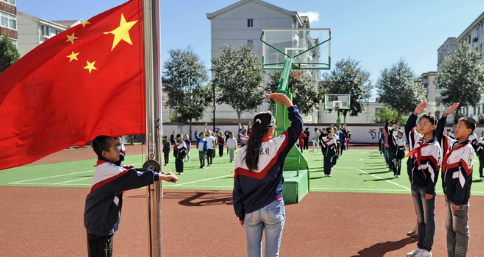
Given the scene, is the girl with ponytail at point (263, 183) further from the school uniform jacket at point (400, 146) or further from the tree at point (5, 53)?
the tree at point (5, 53)

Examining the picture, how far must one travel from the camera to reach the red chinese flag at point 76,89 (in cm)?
437

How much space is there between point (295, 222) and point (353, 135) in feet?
137

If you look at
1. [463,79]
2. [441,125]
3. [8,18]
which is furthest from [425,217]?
[463,79]

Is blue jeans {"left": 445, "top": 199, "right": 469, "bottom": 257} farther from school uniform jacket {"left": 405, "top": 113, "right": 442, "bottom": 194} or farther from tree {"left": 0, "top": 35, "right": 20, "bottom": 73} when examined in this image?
tree {"left": 0, "top": 35, "right": 20, "bottom": 73}

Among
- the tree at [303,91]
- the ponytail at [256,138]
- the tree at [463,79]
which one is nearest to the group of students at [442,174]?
the ponytail at [256,138]

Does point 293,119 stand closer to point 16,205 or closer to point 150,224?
point 150,224

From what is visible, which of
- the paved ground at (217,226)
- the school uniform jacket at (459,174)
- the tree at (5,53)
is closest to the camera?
the school uniform jacket at (459,174)

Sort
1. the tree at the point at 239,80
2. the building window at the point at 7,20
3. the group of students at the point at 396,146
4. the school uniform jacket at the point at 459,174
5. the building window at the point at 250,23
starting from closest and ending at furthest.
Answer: the school uniform jacket at the point at 459,174, the group of students at the point at 396,146, the building window at the point at 7,20, the tree at the point at 239,80, the building window at the point at 250,23

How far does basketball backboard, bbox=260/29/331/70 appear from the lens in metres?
16.7

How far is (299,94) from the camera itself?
5059 cm

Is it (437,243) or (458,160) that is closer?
(458,160)

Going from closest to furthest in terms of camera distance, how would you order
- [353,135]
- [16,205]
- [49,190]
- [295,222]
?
[295,222]
[16,205]
[49,190]
[353,135]

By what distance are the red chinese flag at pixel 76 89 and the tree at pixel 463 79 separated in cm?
5266

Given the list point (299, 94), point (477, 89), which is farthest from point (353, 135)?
point (477, 89)
